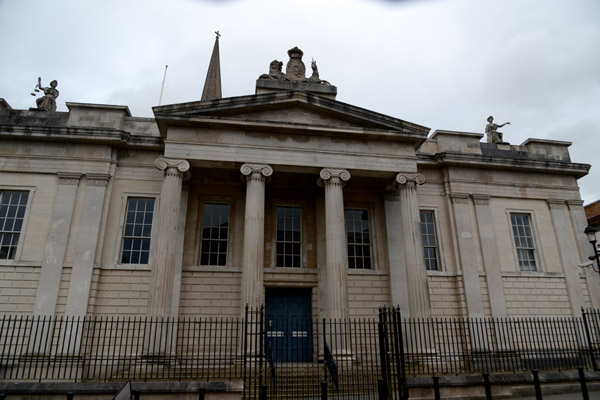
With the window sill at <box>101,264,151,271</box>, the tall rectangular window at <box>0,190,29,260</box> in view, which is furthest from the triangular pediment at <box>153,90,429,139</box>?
the tall rectangular window at <box>0,190,29,260</box>

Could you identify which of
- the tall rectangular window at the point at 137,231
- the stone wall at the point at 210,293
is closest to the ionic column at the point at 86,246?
the tall rectangular window at the point at 137,231

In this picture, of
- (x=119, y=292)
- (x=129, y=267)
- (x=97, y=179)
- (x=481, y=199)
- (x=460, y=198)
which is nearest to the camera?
(x=119, y=292)

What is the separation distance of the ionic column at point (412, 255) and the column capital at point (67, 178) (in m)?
11.7

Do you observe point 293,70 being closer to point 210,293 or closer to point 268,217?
point 268,217

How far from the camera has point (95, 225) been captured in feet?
47.8

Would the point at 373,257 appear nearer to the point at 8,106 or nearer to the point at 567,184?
the point at 567,184

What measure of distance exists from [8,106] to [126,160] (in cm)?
509

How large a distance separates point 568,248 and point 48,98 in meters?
22.5

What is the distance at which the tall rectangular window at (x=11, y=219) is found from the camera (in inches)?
564

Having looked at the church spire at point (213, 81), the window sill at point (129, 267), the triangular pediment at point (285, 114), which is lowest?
the window sill at point (129, 267)

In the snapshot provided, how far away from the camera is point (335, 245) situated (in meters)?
14.1

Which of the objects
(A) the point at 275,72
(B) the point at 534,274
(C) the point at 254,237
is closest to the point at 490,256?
(B) the point at 534,274

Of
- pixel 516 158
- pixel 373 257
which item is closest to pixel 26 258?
pixel 373 257

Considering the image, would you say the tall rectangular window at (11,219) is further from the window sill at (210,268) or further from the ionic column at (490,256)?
the ionic column at (490,256)
